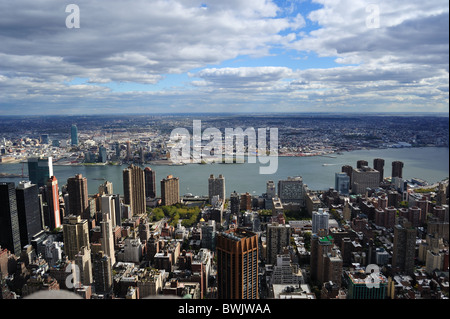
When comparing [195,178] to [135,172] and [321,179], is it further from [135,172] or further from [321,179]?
[321,179]

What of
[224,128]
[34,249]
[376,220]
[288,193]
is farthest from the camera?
[224,128]

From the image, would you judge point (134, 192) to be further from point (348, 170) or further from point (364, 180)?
point (364, 180)

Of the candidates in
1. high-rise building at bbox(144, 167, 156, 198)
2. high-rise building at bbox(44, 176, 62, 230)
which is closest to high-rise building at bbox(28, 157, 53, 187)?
high-rise building at bbox(44, 176, 62, 230)

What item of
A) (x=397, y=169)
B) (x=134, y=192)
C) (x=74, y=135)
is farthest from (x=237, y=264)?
(x=397, y=169)

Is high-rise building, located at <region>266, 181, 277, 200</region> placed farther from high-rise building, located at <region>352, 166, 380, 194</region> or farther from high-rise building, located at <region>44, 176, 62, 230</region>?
high-rise building, located at <region>44, 176, 62, 230</region>
